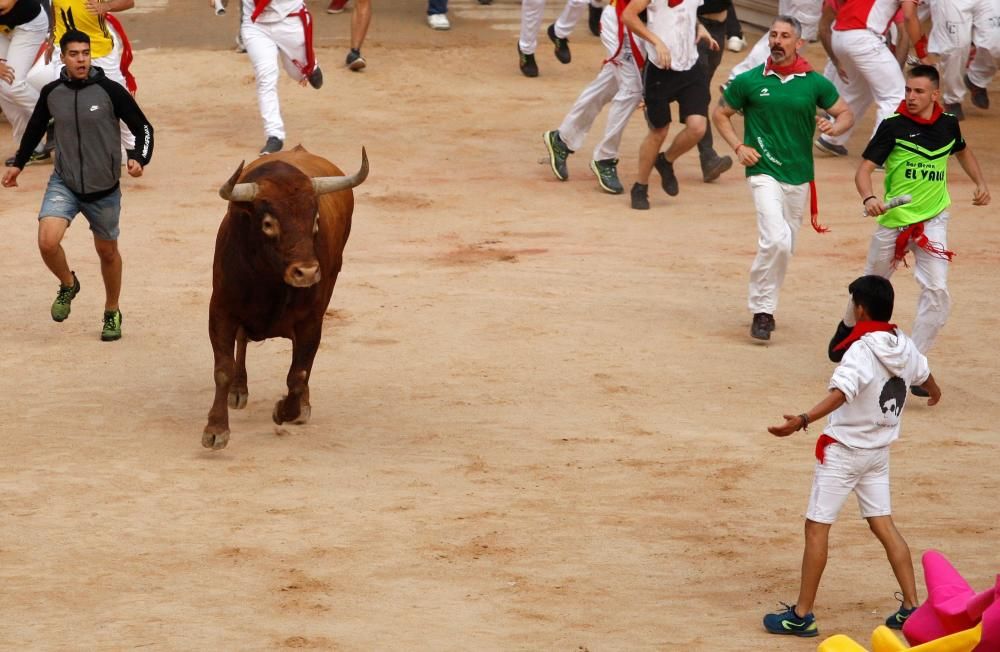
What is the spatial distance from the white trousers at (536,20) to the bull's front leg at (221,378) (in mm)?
9728

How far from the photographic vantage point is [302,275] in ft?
28.1

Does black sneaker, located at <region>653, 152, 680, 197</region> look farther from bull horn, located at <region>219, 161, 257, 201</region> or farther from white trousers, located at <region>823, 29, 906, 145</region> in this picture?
bull horn, located at <region>219, 161, 257, 201</region>

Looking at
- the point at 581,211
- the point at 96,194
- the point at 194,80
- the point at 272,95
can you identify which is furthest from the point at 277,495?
the point at 194,80

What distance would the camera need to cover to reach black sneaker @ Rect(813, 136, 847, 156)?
1655cm

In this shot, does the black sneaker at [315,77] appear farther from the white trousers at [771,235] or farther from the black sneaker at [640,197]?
the white trousers at [771,235]

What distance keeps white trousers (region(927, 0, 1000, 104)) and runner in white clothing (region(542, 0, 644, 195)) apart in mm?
3631

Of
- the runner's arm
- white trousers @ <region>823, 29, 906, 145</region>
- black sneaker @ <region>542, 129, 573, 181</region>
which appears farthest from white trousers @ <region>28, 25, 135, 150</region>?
the runner's arm

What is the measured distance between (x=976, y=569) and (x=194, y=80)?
1306cm

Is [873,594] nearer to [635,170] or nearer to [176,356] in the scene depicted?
[176,356]

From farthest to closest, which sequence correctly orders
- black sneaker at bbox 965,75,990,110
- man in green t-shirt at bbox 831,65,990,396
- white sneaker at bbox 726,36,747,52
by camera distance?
white sneaker at bbox 726,36,747,52 < black sneaker at bbox 965,75,990,110 < man in green t-shirt at bbox 831,65,990,396

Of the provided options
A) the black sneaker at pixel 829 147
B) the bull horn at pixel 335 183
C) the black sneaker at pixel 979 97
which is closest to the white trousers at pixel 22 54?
the bull horn at pixel 335 183

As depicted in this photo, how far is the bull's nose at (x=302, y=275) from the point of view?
855 cm

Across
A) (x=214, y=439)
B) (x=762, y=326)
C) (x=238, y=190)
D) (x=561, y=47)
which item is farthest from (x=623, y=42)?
(x=214, y=439)

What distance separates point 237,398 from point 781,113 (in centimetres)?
412
